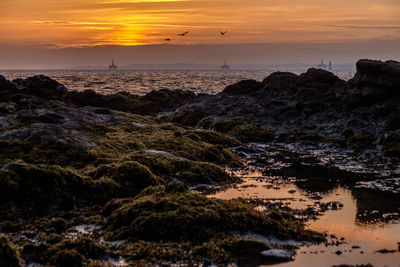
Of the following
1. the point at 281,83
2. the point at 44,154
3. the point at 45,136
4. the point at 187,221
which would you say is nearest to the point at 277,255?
the point at 187,221

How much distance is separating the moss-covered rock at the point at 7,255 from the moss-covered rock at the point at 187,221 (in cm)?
582

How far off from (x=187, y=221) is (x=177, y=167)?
1430cm

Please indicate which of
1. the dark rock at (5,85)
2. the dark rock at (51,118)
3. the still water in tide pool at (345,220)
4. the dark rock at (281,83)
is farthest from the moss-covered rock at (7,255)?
the dark rock at (5,85)

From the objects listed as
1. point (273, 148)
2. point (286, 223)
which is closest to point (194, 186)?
point (286, 223)

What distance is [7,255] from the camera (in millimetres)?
15734

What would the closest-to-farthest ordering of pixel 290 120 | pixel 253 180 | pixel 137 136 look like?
pixel 253 180, pixel 137 136, pixel 290 120

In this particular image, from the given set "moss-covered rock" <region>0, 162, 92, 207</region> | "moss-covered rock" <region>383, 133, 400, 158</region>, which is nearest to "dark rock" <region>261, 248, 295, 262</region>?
"moss-covered rock" <region>0, 162, 92, 207</region>

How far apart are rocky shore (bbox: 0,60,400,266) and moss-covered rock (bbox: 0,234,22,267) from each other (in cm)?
3

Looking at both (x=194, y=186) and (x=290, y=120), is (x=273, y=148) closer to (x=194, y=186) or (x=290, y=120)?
(x=290, y=120)

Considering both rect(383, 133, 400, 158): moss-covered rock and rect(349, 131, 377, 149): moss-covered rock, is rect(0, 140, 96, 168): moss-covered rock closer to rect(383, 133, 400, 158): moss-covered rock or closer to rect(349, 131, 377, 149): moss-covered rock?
rect(383, 133, 400, 158): moss-covered rock

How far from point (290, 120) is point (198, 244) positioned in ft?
144

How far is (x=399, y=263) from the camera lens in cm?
1931

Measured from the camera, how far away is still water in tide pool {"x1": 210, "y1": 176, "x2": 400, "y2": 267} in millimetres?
19672

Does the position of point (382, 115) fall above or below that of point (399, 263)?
above
